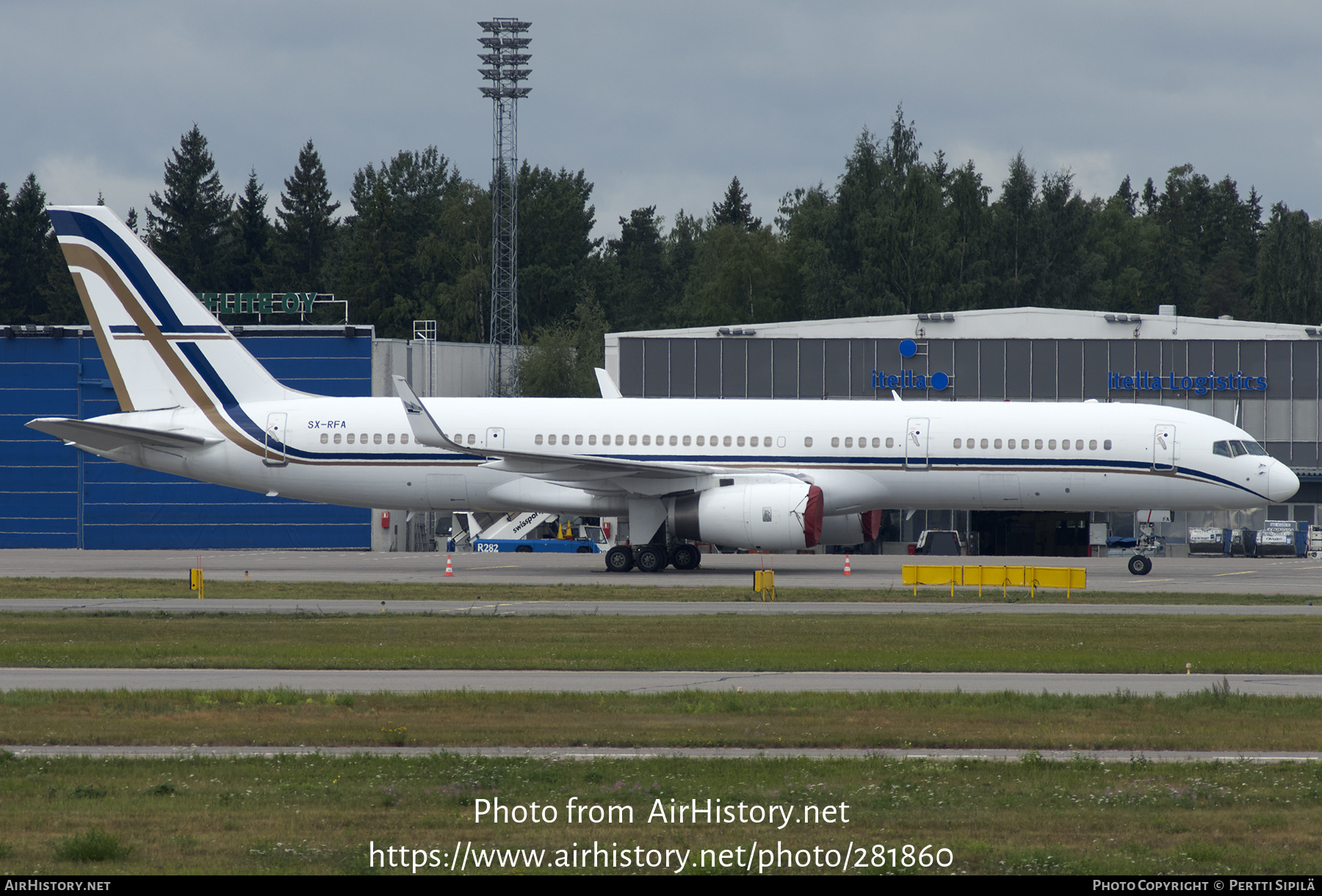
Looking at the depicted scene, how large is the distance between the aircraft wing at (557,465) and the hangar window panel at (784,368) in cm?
2206

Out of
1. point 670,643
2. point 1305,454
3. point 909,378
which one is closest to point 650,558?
point 670,643

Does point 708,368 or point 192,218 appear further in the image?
point 192,218

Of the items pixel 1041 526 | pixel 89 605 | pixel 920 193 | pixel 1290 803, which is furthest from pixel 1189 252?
pixel 1290 803

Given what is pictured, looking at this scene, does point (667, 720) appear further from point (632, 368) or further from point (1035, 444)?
point (632, 368)

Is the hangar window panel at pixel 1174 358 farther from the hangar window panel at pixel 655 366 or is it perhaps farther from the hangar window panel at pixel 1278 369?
the hangar window panel at pixel 655 366

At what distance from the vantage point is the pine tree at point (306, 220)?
104 meters

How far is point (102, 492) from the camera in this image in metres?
55.3

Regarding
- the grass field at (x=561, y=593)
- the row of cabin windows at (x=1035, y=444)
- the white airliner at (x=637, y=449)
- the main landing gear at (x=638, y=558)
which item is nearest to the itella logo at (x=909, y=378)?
the white airliner at (x=637, y=449)

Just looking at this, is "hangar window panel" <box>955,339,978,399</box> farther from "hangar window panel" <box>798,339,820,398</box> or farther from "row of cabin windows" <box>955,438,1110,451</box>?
"row of cabin windows" <box>955,438,1110,451</box>

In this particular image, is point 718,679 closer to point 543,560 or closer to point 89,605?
point 89,605

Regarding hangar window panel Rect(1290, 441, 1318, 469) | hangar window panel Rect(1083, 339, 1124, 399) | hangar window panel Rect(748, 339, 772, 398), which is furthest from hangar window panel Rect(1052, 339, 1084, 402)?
hangar window panel Rect(748, 339, 772, 398)

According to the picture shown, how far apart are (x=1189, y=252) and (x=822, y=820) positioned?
111467 millimetres

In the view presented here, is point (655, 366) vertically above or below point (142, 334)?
above

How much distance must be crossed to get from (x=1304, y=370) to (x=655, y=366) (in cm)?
2592
